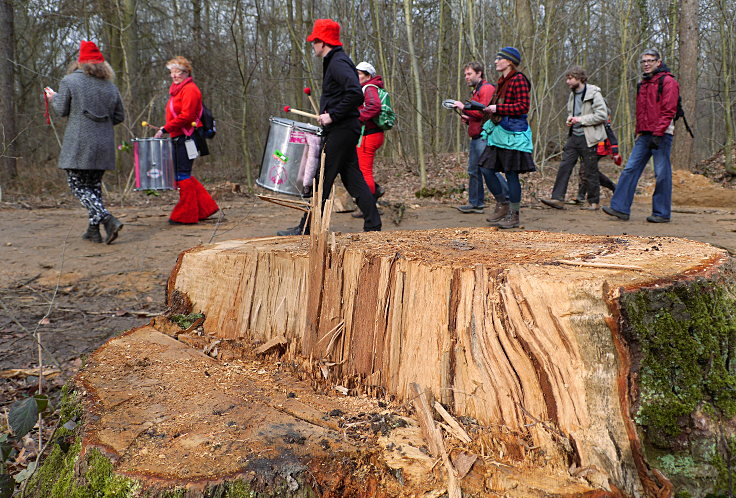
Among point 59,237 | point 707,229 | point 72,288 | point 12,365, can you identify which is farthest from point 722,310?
point 59,237

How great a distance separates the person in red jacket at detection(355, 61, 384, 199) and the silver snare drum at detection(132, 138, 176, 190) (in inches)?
82.3

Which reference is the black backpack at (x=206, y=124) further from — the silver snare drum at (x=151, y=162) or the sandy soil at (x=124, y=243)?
the sandy soil at (x=124, y=243)

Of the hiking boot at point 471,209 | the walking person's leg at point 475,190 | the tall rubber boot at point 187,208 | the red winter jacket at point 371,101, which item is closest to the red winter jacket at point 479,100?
the walking person's leg at point 475,190

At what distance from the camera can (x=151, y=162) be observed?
240 inches

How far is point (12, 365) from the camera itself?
3.19m

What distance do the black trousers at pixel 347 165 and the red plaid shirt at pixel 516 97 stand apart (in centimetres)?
160

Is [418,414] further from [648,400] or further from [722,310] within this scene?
[722,310]

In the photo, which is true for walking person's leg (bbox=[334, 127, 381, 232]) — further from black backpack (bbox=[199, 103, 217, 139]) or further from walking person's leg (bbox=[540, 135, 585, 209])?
walking person's leg (bbox=[540, 135, 585, 209])

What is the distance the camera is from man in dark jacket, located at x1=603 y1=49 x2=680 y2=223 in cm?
594

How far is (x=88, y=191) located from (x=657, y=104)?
5.88 meters

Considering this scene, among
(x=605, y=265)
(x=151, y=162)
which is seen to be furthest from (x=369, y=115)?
(x=605, y=265)

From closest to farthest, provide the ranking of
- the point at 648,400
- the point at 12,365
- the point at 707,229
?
the point at 648,400, the point at 12,365, the point at 707,229

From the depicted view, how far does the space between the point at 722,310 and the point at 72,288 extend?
14.3 feet

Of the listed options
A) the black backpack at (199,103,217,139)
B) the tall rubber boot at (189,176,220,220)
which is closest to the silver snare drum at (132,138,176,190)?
the black backpack at (199,103,217,139)
